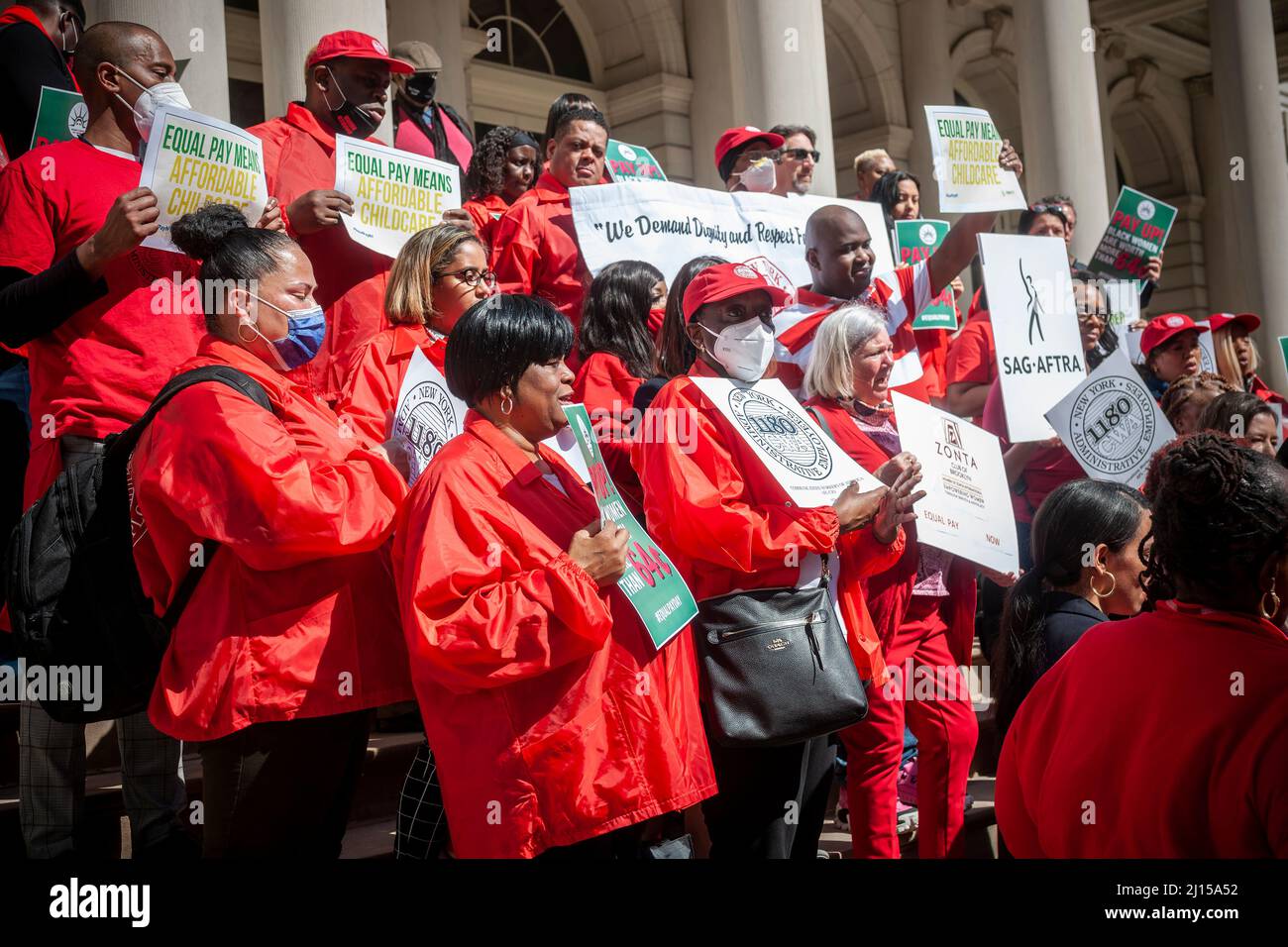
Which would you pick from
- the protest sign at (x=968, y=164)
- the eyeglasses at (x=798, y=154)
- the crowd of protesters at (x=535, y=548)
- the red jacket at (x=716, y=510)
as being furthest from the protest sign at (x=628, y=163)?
the red jacket at (x=716, y=510)

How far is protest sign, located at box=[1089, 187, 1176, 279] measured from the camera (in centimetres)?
777

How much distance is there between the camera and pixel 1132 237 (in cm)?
785

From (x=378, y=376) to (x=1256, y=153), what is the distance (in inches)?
565

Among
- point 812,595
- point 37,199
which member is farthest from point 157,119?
point 812,595

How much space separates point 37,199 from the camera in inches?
152

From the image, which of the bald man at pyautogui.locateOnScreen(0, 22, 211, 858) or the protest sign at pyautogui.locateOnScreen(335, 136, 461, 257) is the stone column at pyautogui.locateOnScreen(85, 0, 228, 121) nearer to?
the protest sign at pyautogui.locateOnScreen(335, 136, 461, 257)

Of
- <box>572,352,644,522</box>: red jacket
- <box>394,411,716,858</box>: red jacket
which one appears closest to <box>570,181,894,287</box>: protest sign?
<box>572,352,644,522</box>: red jacket

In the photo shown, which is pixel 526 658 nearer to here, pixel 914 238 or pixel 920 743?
pixel 920 743

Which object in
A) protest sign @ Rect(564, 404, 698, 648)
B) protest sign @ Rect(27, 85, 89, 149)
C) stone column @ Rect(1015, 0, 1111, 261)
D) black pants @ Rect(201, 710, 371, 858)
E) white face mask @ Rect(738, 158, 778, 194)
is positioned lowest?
black pants @ Rect(201, 710, 371, 858)

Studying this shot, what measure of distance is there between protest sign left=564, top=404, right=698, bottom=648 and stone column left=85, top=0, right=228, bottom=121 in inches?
140

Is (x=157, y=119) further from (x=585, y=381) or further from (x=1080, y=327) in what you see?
(x=1080, y=327)

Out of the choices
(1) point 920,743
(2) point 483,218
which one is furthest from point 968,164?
(1) point 920,743
